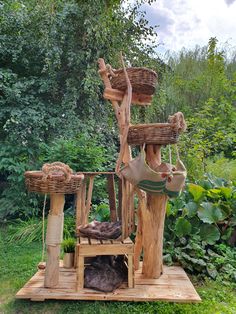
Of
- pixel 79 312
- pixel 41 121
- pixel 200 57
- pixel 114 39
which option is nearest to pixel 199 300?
pixel 79 312

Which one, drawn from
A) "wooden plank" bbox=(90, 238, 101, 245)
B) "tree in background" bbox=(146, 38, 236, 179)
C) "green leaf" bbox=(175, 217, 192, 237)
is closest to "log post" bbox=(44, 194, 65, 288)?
"wooden plank" bbox=(90, 238, 101, 245)

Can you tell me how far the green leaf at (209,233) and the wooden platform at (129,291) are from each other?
1.79 feet

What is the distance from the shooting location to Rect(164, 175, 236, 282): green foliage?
2539mm

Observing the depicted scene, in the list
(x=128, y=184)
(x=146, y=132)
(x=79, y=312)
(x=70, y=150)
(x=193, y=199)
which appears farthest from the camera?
(x=70, y=150)

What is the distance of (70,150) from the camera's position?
3869mm

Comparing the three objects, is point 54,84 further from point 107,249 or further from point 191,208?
point 107,249

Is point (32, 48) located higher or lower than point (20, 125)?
higher

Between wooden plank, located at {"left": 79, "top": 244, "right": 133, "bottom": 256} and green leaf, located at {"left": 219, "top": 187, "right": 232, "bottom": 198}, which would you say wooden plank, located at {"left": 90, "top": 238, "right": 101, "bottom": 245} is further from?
green leaf, located at {"left": 219, "top": 187, "right": 232, "bottom": 198}

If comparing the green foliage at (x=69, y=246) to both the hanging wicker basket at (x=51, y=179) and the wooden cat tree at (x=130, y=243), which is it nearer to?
the wooden cat tree at (x=130, y=243)

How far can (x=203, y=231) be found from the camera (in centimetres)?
280

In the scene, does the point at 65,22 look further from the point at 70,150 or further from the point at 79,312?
the point at 79,312

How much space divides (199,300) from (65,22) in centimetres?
382

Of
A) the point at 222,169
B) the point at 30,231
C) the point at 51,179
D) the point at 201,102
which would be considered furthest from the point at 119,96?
the point at 201,102

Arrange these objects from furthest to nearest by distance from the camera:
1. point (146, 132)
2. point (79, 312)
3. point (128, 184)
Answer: point (128, 184) → point (146, 132) → point (79, 312)
